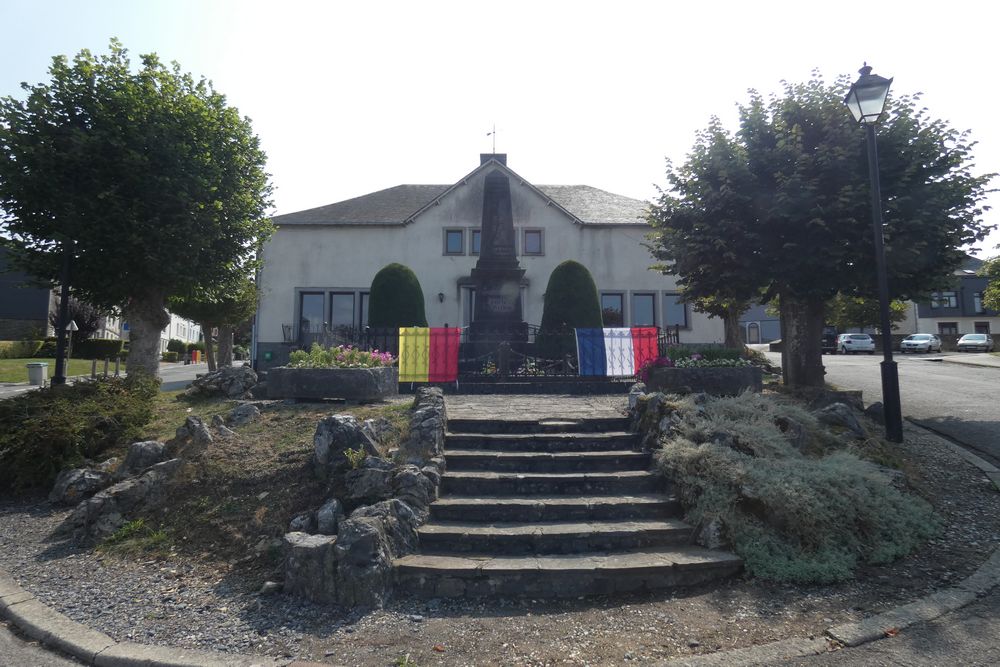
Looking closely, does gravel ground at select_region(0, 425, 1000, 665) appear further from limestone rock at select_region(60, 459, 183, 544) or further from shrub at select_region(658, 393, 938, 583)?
limestone rock at select_region(60, 459, 183, 544)

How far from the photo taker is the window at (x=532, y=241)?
25.5 meters

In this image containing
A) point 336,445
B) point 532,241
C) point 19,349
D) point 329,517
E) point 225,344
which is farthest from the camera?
point 19,349

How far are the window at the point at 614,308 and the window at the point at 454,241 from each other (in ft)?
23.6

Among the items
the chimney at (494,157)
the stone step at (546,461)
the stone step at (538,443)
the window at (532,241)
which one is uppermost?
the chimney at (494,157)

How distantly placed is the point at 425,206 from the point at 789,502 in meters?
22.4

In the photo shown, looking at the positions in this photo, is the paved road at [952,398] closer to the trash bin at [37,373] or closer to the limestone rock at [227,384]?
the limestone rock at [227,384]

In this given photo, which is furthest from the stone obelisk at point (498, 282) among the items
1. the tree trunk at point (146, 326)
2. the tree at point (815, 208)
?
the tree trunk at point (146, 326)

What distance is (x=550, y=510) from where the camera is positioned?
552cm

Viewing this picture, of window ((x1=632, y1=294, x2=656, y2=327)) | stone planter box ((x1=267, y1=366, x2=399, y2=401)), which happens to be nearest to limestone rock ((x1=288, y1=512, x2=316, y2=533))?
stone planter box ((x1=267, y1=366, x2=399, y2=401))

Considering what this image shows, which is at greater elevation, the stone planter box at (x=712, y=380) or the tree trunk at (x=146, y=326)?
the tree trunk at (x=146, y=326)

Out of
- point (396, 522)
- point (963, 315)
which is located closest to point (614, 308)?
point (396, 522)

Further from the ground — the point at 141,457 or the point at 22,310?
the point at 22,310

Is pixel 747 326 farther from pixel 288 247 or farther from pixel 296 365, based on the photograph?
pixel 296 365

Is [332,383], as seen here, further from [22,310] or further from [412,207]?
[22,310]
